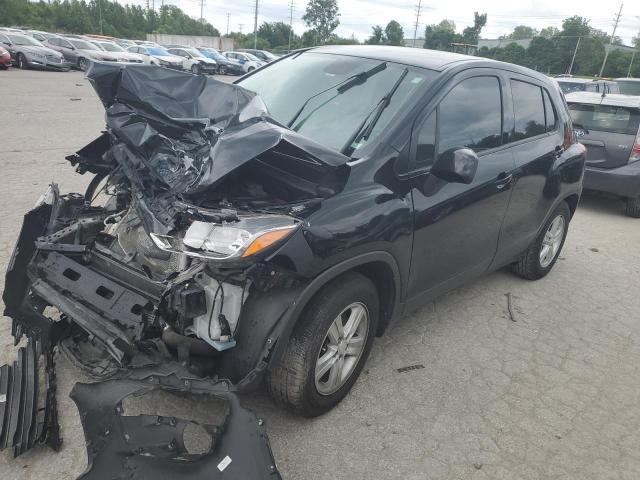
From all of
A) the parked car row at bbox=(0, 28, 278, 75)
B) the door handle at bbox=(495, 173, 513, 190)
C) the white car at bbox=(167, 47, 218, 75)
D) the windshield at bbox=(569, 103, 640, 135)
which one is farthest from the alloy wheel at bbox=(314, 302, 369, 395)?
the white car at bbox=(167, 47, 218, 75)

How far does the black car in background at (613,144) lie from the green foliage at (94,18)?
207ft

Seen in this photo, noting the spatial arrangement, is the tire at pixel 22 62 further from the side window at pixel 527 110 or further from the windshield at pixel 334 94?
the side window at pixel 527 110

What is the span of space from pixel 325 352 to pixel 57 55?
2812 cm

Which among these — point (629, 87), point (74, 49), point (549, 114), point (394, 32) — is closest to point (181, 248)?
point (549, 114)

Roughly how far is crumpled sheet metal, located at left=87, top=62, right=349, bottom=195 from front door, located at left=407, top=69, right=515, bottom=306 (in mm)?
716

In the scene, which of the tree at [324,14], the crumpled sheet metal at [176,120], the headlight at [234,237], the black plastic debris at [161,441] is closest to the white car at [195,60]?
the crumpled sheet metal at [176,120]

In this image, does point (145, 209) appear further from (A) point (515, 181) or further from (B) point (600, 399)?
(B) point (600, 399)

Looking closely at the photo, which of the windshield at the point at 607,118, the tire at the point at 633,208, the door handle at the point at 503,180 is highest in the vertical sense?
the windshield at the point at 607,118

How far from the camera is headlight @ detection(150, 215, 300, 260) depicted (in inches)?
84.5

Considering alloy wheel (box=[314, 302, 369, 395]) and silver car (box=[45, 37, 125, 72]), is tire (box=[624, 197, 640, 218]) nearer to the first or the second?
alloy wheel (box=[314, 302, 369, 395])

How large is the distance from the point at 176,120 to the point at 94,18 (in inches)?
3227

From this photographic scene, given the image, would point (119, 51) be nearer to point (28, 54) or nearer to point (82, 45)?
point (82, 45)

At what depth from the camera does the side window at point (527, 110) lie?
3896 mm

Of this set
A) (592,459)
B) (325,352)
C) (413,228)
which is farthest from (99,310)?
(592,459)
